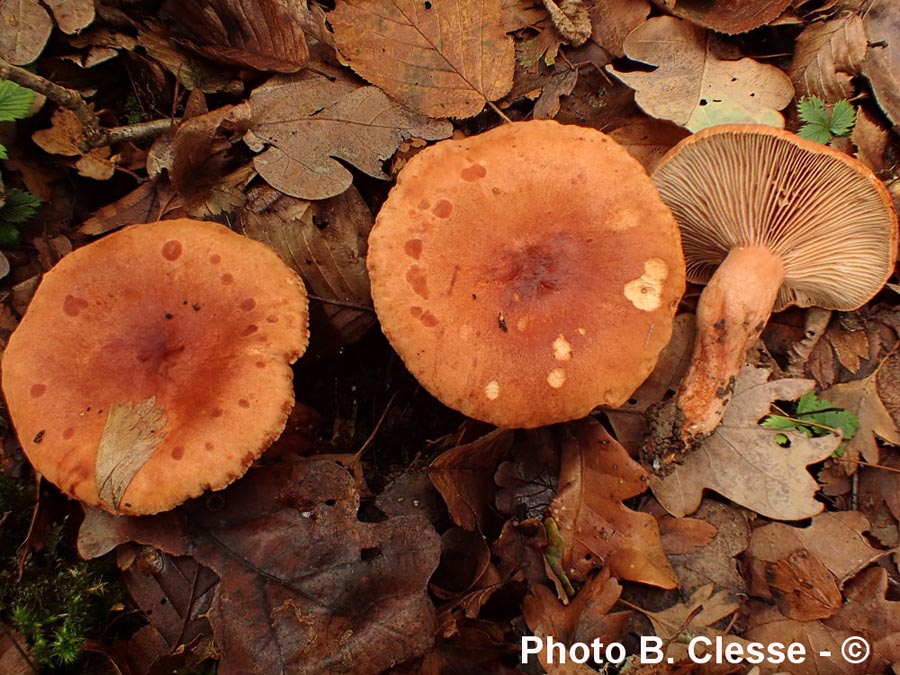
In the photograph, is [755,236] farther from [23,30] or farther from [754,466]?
[23,30]

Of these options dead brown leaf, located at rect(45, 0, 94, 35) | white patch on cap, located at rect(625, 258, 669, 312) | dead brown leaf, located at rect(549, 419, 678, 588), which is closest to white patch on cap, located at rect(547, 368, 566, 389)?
white patch on cap, located at rect(625, 258, 669, 312)

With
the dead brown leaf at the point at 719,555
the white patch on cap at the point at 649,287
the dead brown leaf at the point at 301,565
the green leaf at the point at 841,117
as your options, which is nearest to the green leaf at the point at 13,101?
the dead brown leaf at the point at 301,565

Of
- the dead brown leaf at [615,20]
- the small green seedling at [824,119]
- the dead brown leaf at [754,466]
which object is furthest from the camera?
the dead brown leaf at [615,20]

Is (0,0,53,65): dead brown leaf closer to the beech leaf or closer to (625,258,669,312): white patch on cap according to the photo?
the beech leaf

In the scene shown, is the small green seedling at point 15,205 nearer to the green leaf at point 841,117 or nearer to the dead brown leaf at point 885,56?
the green leaf at point 841,117

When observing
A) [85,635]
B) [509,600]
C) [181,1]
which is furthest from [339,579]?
[181,1]

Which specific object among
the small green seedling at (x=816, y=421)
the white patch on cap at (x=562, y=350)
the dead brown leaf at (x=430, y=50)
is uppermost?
the dead brown leaf at (x=430, y=50)

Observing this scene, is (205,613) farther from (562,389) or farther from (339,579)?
(562,389)
